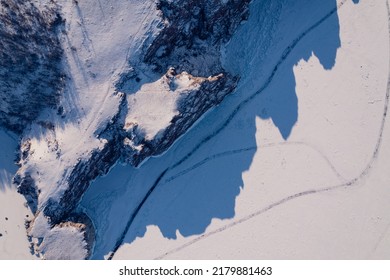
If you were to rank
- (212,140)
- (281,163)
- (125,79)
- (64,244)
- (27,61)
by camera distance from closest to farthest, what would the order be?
(125,79) < (27,61) < (64,244) < (281,163) < (212,140)

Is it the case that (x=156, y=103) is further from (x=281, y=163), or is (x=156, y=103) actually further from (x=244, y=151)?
(x=281, y=163)

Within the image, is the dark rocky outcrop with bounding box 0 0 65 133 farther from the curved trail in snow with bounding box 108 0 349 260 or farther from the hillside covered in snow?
the curved trail in snow with bounding box 108 0 349 260

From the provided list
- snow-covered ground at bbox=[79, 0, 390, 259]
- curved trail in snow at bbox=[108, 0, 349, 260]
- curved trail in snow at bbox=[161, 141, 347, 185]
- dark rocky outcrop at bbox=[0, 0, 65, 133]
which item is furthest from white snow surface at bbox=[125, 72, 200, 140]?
dark rocky outcrop at bbox=[0, 0, 65, 133]

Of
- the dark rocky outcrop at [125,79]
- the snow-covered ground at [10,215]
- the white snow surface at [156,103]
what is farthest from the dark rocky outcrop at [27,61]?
the white snow surface at [156,103]

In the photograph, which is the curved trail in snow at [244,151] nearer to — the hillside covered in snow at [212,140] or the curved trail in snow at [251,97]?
the hillside covered in snow at [212,140]

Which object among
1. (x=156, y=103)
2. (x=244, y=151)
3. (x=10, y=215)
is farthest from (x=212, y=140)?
(x=10, y=215)
